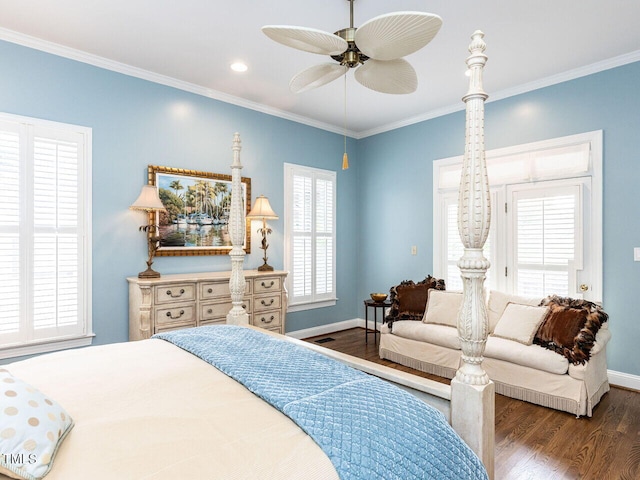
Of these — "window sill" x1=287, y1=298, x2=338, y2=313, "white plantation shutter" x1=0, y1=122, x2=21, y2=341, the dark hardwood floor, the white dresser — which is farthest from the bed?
"window sill" x1=287, y1=298, x2=338, y2=313

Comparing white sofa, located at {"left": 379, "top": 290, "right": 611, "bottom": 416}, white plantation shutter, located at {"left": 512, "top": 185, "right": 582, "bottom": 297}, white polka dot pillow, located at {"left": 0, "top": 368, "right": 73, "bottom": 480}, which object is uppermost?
white plantation shutter, located at {"left": 512, "top": 185, "right": 582, "bottom": 297}

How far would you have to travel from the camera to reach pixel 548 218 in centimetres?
374

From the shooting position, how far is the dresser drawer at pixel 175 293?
3243 millimetres

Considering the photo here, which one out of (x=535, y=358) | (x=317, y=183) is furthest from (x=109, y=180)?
(x=535, y=358)

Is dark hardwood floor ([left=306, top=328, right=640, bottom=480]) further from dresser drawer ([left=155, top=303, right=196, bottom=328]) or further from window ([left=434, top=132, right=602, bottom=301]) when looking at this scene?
dresser drawer ([left=155, top=303, right=196, bottom=328])

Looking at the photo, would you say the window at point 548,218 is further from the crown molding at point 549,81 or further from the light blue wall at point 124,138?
the light blue wall at point 124,138

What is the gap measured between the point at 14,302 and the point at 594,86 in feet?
17.2

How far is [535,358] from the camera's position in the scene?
118 inches

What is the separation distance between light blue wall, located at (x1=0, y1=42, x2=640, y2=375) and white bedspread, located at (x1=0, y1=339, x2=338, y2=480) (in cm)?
195

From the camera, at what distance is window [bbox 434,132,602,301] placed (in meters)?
3.50

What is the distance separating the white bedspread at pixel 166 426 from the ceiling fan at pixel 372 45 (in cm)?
163

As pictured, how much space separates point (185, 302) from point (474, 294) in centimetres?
262

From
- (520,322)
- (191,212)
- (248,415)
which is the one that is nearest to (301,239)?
(191,212)

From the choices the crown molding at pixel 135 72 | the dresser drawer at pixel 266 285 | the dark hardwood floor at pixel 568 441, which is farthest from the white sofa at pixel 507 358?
the crown molding at pixel 135 72
